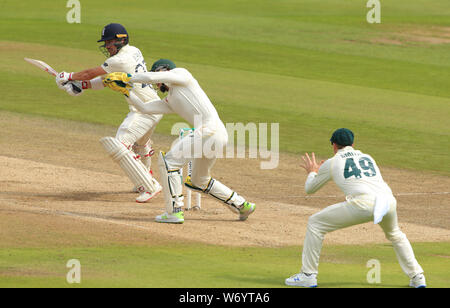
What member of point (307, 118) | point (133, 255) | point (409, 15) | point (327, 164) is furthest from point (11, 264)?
point (409, 15)

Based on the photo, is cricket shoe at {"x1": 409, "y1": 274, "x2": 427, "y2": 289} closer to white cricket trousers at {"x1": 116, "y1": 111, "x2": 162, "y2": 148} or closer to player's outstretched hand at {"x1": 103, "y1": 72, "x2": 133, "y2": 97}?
player's outstretched hand at {"x1": 103, "y1": 72, "x2": 133, "y2": 97}

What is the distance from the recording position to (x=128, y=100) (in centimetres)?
1245

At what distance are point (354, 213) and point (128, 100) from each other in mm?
5043

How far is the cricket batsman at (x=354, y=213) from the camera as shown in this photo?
8.27 meters

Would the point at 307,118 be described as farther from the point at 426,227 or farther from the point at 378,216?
the point at 378,216

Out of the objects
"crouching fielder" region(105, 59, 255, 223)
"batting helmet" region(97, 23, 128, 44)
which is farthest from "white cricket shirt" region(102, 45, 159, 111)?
"crouching fielder" region(105, 59, 255, 223)

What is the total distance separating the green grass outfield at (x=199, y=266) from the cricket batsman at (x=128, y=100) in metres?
2.83

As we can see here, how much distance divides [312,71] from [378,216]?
18202mm

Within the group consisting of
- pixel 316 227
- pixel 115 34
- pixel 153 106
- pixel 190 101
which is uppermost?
pixel 115 34

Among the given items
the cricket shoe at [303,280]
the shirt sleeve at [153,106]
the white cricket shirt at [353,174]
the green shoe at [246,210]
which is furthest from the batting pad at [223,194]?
the cricket shoe at [303,280]

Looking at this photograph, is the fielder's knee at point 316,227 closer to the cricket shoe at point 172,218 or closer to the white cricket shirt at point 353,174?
the white cricket shirt at point 353,174

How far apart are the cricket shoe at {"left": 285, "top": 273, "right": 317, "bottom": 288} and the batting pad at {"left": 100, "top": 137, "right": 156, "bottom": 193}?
4886mm

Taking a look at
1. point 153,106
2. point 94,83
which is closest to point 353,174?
point 153,106

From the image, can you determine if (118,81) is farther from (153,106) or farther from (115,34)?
(115,34)
